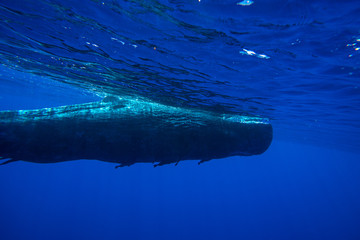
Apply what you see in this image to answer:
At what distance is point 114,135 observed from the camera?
3.50 m

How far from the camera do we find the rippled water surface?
5.88 meters

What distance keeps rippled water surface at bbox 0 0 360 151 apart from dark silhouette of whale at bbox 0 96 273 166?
3472 millimetres

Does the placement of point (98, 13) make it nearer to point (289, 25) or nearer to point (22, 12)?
point (22, 12)

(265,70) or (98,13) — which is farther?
(265,70)

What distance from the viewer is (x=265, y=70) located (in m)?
9.23

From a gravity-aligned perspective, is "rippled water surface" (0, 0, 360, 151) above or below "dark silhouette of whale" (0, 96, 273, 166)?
above

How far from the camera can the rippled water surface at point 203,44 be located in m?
5.88

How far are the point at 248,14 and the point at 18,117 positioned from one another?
6.06 meters

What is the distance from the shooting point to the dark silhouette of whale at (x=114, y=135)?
306 cm

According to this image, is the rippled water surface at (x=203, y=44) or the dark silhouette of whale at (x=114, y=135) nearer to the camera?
the dark silhouette of whale at (x=114, y=135)

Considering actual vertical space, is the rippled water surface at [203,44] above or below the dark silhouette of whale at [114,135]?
above

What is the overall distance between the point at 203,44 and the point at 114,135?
5.57 meters

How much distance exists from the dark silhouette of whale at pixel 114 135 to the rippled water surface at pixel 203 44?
3.47 metres

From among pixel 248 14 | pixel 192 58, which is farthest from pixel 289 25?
pixel 192 58
